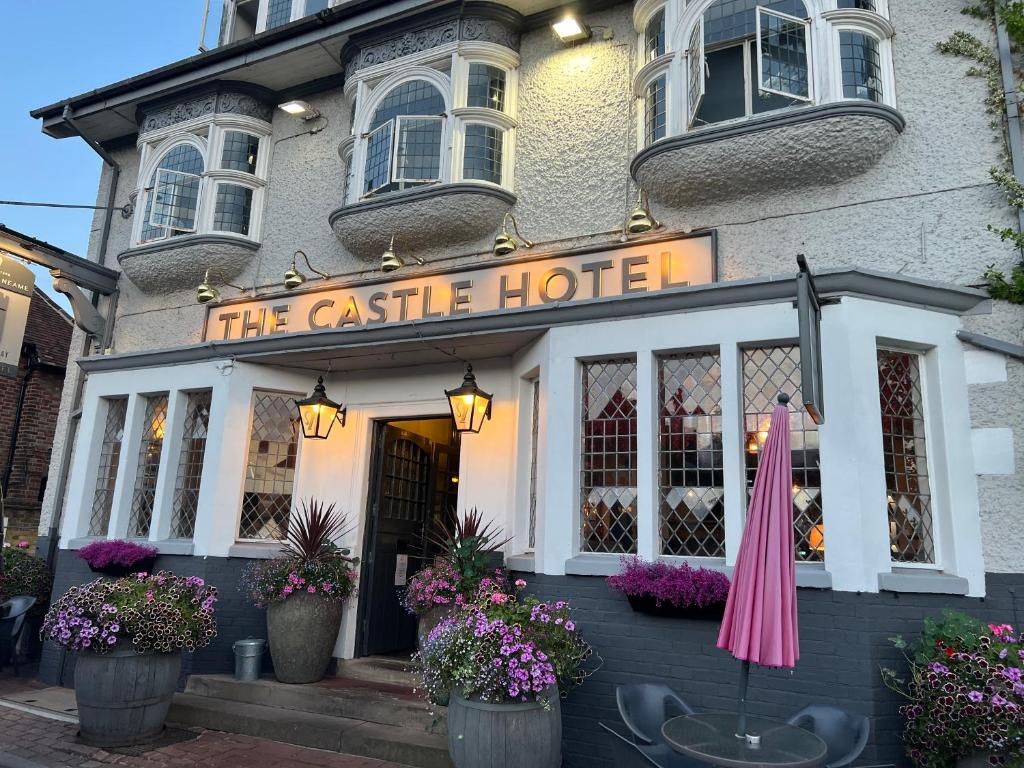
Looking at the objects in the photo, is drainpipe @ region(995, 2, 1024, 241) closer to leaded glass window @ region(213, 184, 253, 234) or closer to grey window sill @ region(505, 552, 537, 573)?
grey window sill @ region(505, 552, 537, 573)

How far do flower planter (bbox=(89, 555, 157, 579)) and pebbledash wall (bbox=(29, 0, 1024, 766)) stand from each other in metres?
0.17

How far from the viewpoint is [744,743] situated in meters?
4.15

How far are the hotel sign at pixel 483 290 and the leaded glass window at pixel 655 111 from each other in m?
1.14

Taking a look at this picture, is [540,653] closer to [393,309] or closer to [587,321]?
[587,321]

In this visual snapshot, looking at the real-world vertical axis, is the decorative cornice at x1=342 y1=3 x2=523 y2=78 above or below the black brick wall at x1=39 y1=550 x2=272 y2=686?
above

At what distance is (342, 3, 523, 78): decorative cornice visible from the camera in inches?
354

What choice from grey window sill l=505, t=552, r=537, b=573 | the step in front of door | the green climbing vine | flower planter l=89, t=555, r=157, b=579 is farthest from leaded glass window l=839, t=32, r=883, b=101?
flower planter l=89, t=555, r=157, b=579

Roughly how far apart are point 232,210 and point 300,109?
1.61m

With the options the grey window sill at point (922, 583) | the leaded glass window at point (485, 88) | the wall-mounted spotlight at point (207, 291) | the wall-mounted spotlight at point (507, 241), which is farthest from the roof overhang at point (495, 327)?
the leaded glass window at point (485, 88)

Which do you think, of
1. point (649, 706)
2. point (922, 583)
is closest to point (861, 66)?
point (922, 583)

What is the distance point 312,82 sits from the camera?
10.6 meters

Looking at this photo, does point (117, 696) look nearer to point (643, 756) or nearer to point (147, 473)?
point (147, 473)

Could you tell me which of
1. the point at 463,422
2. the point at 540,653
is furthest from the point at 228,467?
the point at 540,653

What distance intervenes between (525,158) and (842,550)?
5384 millimetres
